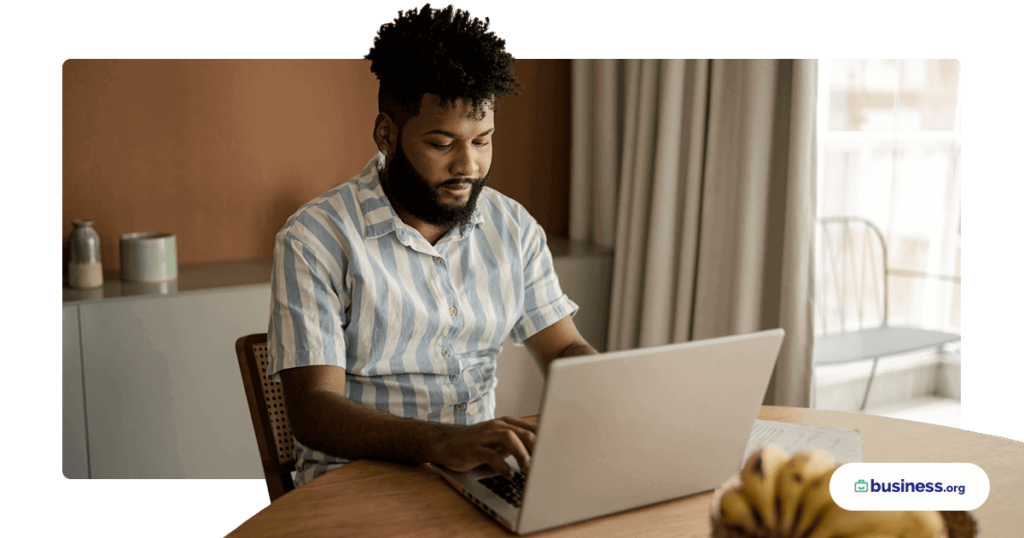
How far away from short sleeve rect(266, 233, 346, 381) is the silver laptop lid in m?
0.51

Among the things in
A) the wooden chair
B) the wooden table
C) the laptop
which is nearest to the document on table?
the wooden table

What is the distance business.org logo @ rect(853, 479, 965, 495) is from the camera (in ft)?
2.04

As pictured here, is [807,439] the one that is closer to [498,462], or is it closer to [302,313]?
[498,462]

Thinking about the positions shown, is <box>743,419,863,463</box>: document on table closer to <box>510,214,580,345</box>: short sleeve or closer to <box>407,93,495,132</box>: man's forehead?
<box>510,214,580,345</box>: short sleeve

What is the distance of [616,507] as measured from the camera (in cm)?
100

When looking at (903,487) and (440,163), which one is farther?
(440,163)

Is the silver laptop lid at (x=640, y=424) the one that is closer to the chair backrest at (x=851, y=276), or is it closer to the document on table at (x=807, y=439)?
the document on table at (x=807, y=439)

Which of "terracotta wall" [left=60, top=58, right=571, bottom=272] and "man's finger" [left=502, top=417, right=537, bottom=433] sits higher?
"terracotta wall" [left=60, top=58, right=571, bottom=272]

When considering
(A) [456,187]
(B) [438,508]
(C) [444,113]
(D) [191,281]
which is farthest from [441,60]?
(D) [191,281]

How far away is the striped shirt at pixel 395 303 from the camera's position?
4.42 ft

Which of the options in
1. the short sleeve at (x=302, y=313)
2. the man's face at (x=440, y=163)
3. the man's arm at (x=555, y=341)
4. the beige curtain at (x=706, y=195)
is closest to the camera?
the short sleeve at (x=302, y=313)

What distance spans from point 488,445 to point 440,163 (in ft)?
1.82

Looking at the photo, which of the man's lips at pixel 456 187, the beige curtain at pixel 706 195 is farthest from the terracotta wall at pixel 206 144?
the man's lips at pixel 456 187

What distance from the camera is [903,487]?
0.63 meters
